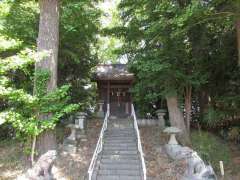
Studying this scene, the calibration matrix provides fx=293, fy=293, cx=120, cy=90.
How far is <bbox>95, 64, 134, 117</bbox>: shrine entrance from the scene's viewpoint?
1812 centimetres

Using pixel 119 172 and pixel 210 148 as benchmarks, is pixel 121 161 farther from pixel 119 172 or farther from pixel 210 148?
pixel 210 148

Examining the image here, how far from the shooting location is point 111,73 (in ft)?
60.0

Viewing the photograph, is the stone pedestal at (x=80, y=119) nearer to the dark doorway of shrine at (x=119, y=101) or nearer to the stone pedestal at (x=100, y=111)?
the stone pedestal at (x=100, y=111)

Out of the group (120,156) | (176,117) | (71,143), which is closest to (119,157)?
(120,156)

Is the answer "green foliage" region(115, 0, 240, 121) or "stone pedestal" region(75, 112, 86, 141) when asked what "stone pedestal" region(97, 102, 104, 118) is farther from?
"green foliage" region(115, 0, 240, 121)

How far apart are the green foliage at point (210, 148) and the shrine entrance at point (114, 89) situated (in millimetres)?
5983

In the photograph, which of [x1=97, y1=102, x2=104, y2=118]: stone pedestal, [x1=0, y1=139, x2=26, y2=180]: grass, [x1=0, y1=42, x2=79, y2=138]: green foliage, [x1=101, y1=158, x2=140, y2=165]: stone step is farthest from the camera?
[x1=97, y1=102, x2=104, y2=118]: stone pedestal

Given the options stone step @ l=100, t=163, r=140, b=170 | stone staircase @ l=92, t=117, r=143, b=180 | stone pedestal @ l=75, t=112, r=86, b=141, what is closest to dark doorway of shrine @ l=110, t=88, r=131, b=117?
stone staircase @ l=92, t=117, r=143, b=180

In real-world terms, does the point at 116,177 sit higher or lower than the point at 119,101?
lower

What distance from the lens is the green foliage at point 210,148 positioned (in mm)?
11328

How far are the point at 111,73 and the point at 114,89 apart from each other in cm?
158

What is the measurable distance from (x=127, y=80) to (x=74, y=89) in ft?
13.1

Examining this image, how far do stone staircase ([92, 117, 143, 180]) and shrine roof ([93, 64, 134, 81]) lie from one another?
429cm

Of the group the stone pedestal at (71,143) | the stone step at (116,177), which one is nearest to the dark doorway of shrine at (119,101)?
the stone pedestal at (71,143)
